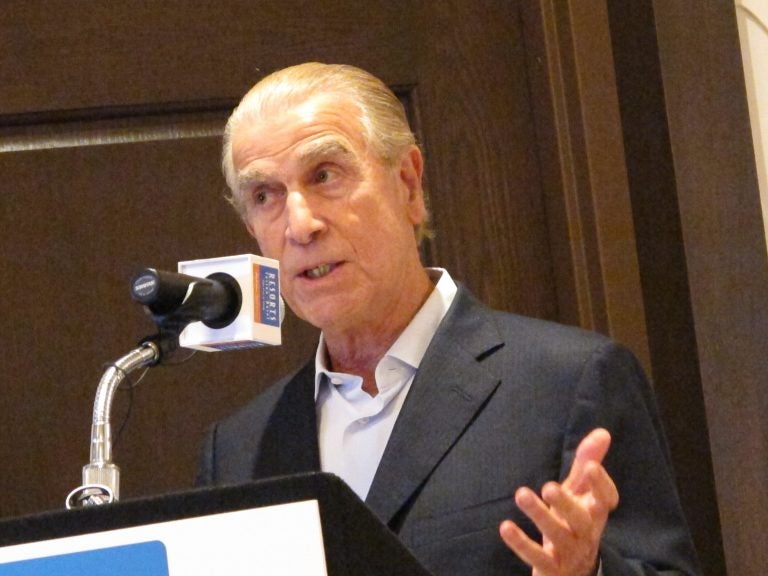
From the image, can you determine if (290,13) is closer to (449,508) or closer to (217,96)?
(217,96)

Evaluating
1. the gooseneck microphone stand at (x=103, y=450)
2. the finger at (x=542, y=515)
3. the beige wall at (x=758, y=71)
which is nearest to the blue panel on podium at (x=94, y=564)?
the gooseneck microphone stand at (x=103, y=450)

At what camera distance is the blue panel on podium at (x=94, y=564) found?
93cm

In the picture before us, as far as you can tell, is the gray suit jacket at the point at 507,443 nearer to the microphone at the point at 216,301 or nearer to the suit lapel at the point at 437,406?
the suit lapel at the point at 437,406

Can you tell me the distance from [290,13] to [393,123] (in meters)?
0.44

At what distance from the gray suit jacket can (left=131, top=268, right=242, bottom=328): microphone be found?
38 centimetres

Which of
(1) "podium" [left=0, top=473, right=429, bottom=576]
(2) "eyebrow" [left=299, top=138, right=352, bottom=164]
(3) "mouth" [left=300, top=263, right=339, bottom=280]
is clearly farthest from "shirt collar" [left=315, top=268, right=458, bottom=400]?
(1) "podium" [left=0, top=473, right=429, bottom=576]

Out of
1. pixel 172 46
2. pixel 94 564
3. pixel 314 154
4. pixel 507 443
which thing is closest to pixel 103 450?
pixel 94 564

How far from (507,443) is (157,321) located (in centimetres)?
47

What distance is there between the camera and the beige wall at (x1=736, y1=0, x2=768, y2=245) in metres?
2.02

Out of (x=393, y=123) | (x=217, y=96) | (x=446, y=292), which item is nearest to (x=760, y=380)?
(x=446, y=292)

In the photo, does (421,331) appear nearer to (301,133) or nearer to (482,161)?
(301,133)

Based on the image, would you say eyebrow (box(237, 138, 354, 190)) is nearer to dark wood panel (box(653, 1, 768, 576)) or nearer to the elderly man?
the elderly man

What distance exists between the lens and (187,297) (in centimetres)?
123

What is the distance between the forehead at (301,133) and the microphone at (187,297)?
0.47m
